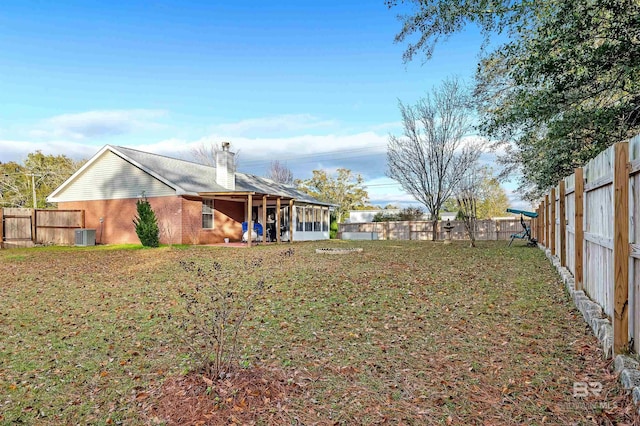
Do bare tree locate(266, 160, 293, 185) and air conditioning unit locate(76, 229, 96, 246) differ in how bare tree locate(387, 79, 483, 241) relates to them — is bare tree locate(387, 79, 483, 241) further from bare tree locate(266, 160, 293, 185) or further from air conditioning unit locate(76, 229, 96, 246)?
bare tree locate(266, 160, 293, 185)

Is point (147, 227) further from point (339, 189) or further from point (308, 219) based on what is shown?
point (339, 189)

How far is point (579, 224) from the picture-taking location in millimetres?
5043

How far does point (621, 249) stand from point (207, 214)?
17.6m

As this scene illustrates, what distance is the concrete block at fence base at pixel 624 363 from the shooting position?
8.75ft

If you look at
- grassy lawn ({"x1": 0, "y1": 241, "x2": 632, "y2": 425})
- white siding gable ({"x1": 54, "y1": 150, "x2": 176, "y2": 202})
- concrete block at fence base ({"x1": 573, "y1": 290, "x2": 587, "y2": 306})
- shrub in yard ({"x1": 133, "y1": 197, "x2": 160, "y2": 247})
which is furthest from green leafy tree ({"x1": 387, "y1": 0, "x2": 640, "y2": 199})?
white siding gable ({"x1": 54, "y1": 150, "x2": 176, "y2": 202})

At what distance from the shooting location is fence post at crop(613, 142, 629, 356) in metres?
2.90

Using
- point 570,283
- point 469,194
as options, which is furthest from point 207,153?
point 570,283

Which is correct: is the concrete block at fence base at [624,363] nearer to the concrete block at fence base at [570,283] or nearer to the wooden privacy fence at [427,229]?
the concrete block at fence base at [570,283]

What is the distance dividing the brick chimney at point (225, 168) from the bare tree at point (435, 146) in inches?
353

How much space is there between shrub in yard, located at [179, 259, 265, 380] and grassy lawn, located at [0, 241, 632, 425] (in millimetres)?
160

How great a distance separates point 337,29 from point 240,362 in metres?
14.1

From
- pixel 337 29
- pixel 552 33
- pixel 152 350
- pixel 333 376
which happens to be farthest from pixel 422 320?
pixel 337 29

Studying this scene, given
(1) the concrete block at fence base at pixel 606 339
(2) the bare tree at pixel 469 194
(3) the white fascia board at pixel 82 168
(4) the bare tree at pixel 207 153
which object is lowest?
(1) the concrete block at fence base at pixel 606 339

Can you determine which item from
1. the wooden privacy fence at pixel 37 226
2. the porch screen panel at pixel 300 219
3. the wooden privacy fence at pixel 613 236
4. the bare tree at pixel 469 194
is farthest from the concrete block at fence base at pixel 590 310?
the wooden privacy fence at pixel 37 226
